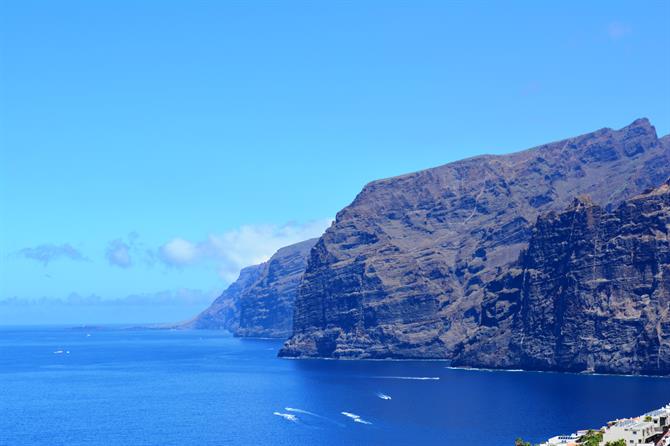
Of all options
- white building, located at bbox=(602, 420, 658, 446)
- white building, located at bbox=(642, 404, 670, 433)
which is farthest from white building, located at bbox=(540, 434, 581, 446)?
white building, located at bbox=(642, 404, 670, 433)

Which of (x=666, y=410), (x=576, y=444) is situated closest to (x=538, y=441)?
(x=666, y=410)

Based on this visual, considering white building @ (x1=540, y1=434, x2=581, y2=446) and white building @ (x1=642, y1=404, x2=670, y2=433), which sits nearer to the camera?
white building @ (x1=540, y1=434, x2=581, y2=446)

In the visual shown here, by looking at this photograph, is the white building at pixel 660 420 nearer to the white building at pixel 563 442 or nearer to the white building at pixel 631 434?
the white building at pixel 631 434

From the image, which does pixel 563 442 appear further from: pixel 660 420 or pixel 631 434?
pixel 660 420

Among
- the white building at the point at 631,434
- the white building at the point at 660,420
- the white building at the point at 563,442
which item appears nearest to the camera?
the white building at the point at 631,434

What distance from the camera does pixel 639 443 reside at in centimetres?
13238

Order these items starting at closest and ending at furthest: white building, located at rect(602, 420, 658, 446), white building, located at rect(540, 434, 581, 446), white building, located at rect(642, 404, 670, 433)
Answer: white building, located at rect(602, 420, 658, 446) → white building, located at rect(540, 434, 581, 446) → white building, located at rect(642, 404, 670, 433)

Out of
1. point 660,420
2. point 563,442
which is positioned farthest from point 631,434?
point 660,420

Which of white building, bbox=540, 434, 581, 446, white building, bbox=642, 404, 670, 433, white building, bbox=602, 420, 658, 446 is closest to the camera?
white building, bbox=602, 420, 658, 446

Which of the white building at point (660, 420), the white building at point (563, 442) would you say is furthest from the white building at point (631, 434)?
the white building at point (563, 442)

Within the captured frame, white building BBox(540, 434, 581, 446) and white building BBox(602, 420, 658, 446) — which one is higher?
white building BBox(602, 420, 658, 446)

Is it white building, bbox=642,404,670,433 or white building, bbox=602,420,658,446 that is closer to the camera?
white building, bbox=602,420,658,446

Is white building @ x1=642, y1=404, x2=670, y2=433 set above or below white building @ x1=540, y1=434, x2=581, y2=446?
above

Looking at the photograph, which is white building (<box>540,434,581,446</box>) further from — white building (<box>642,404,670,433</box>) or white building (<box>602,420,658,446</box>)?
white building (<box>642,404,670,433</box>)
